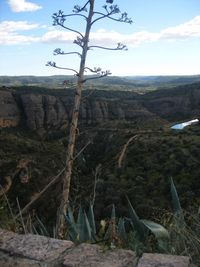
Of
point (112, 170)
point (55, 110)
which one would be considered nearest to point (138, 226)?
point (112, 170)

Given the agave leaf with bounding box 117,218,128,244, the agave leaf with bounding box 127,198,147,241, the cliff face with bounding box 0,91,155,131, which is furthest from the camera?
the cliff face with bounding box 0,91,155,131

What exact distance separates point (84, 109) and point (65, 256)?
71.4 metres

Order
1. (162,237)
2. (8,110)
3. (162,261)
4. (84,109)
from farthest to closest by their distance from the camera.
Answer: (84,109) < (8,110) < (162,237) < (162,261)

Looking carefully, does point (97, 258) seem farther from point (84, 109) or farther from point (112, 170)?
point (84, 109)

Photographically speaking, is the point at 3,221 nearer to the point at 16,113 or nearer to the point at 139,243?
the point at 139,243

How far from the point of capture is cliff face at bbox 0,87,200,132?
70.3m

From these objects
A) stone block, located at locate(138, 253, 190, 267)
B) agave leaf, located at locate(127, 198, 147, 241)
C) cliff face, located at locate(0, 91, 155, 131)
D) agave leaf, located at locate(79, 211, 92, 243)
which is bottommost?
cliff face, located at locate(0, 91, 155, 131)

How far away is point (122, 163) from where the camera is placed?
33.2 m

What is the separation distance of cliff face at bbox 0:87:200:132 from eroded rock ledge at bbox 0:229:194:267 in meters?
64.4

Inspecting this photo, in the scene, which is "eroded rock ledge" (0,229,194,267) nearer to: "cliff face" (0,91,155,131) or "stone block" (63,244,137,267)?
"stone block" (63,244,137,267)

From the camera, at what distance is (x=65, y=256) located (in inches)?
102

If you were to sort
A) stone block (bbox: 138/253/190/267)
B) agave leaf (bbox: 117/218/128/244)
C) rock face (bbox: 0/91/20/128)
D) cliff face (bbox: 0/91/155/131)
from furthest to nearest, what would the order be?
1. cliff face (bbox: 0/91/155/131)
2. rock face (bbox: 0/91/20/128)
3. agave leaf (bbox: 117/218/128/244)
4. stone block (bbox: 138/253/190/267)

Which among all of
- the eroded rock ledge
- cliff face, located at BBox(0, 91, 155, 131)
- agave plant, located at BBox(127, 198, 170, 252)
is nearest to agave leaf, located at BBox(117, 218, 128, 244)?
agave plant, located at BBox(127, 198, 170, 252)

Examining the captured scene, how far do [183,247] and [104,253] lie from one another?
1.76 feet
